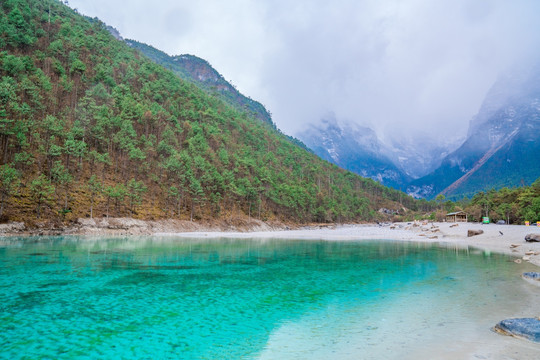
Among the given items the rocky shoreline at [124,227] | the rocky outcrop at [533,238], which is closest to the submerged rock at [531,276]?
the rocky outcrop at [533,238]

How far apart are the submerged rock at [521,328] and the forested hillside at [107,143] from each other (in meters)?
57.8

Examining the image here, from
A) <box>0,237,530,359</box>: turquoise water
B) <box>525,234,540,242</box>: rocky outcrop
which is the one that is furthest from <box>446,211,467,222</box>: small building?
<box>0,237,530,359</box>: turquoise water

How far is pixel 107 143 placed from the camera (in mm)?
80188

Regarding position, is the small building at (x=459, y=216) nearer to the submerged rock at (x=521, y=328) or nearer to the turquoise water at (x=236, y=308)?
the turquoise water at (x=236, y=308)

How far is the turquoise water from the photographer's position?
10.1 meters

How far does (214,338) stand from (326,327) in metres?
4.52

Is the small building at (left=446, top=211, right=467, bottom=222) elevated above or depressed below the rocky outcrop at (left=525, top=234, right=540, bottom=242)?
above

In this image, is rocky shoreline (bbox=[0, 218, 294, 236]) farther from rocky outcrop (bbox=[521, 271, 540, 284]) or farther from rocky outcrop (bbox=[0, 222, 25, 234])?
rocky outcrop (bbox=[521, 271, 540, 284])

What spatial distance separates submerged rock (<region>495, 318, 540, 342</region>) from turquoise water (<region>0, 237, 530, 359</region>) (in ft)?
1.85

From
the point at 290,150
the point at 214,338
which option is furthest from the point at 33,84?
the point at 290,150

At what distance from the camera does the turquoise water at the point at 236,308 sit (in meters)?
10.1

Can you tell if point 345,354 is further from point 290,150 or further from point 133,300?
point 290,150

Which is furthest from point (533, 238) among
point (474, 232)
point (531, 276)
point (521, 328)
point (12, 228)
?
point (12, 228)

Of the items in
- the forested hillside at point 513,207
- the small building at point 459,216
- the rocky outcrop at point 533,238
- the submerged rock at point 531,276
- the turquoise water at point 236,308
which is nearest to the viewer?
the turquoise water at point 236,308
